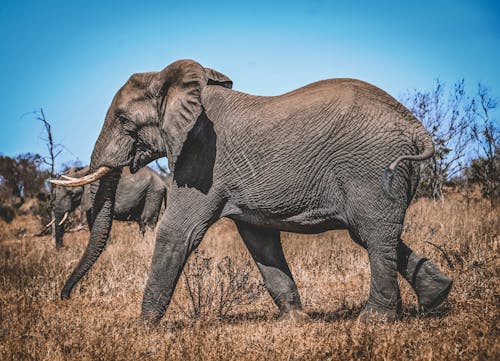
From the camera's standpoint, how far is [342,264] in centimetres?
765

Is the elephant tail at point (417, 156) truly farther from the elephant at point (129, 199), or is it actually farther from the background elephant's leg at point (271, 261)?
the elephant at point (129, 199)

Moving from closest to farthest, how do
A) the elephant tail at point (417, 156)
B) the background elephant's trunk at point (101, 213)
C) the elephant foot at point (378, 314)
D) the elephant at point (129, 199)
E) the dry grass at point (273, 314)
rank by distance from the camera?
the dry grass at point (273, 314) < the elephant tail at point (417, 156) < the elephant foot at point (378, 314) < the background elephant's trunk at point (101, 213) < the elephant at point (129, 199)

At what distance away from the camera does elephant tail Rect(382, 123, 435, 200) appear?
4.10 metres

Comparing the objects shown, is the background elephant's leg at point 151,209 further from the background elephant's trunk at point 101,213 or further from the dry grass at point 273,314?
the background elephant's trunk at point 101,213

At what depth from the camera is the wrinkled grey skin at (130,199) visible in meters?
12.3

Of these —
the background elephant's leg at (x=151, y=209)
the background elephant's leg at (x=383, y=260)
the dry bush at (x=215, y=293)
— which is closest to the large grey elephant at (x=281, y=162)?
the background elephant's leg at (x=383, y=260)

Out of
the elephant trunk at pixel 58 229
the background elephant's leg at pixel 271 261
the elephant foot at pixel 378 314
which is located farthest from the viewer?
the elephant trunk at pixel 58 229

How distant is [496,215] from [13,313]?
789 cm

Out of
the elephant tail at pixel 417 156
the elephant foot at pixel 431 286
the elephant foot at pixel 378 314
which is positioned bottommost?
the elephant foot at pixel 378 314

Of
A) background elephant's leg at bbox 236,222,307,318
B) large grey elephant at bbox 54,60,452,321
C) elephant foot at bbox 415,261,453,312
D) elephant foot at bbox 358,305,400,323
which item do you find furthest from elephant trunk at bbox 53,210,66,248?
elephant foot at bbox 415,261,453,312

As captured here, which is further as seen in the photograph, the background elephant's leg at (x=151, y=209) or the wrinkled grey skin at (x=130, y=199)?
the background elephant's leg at (x=151, y=209)

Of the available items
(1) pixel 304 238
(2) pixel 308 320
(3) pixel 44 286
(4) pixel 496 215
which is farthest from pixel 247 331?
(4) pixel 496 215

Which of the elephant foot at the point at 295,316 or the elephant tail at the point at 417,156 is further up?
the elephant tail at the point at 417,156

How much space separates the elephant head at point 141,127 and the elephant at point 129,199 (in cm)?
665
